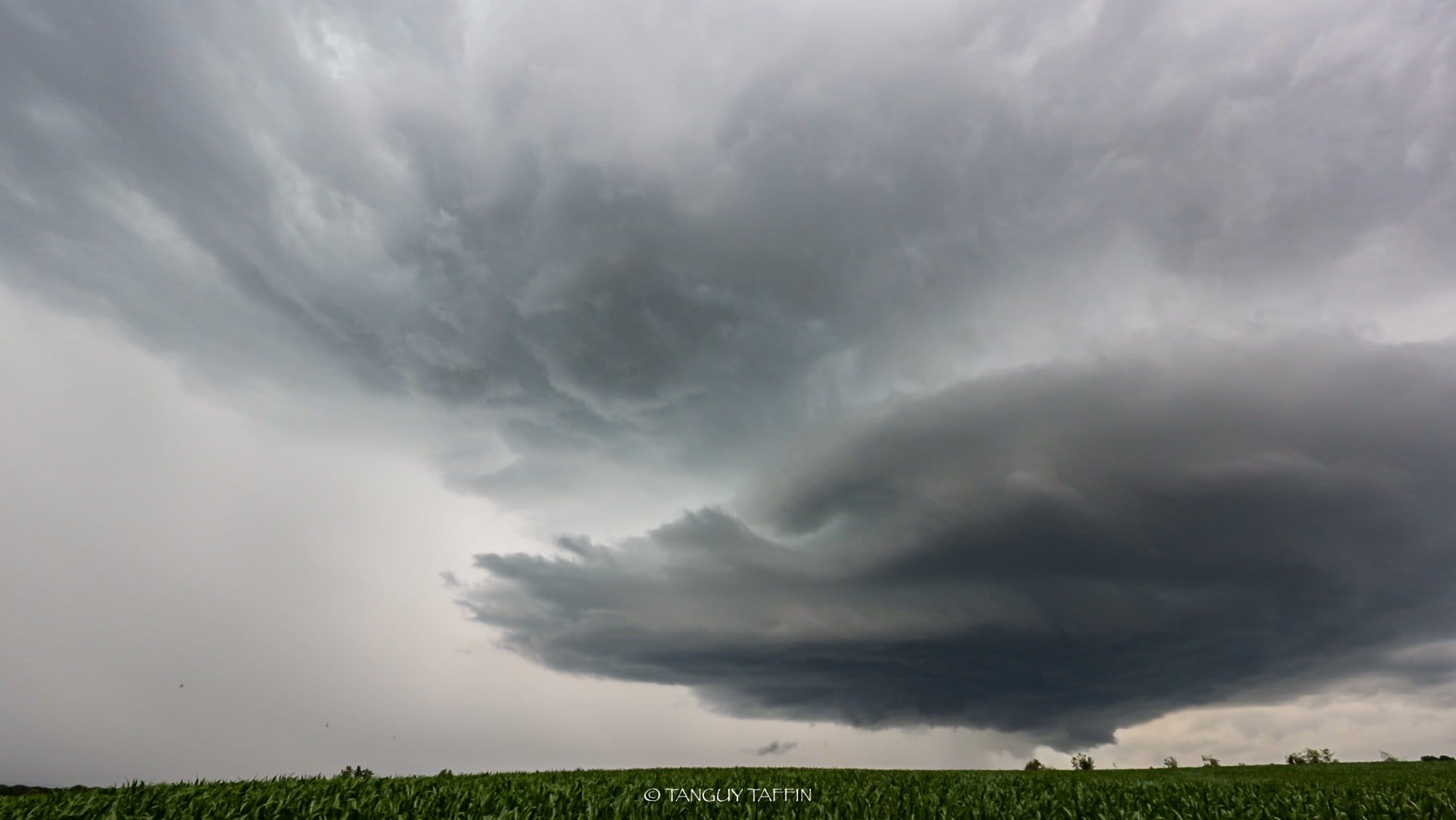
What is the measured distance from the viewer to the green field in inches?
635

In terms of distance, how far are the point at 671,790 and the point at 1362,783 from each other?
28.0m

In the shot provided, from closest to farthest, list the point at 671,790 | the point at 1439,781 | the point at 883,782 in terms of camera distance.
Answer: the point at 671,790 < the point at 883,782 < the point at 1439,781

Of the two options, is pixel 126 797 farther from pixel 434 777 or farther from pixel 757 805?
pixel 757 805

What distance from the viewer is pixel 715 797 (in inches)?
742

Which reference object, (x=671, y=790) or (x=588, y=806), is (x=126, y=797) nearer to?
(x=588, y=806)

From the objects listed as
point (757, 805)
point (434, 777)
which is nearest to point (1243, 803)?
point (757, 805)

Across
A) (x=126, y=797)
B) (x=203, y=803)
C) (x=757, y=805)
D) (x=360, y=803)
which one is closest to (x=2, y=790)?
(x=126, y=797)

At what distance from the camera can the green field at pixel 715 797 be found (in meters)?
16.1

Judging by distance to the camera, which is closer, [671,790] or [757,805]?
[757,805]

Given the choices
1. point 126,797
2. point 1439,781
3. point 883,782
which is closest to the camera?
point 126,797

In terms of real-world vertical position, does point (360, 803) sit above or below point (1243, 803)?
below

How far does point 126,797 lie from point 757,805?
52.9 ft

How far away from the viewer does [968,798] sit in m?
18.4

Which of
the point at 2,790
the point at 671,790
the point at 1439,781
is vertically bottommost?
the point at 2,790
